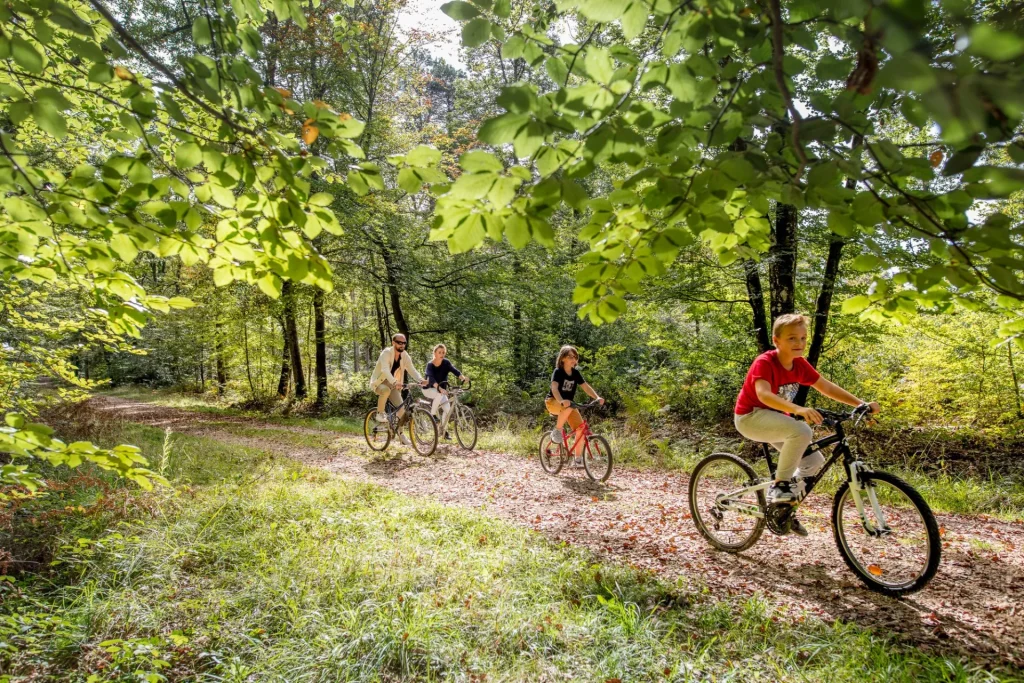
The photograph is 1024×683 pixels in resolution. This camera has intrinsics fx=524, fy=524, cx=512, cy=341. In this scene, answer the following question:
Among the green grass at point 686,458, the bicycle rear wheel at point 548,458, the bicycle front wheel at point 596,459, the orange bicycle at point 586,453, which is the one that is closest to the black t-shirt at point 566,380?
the orange bicycle at point 586,453

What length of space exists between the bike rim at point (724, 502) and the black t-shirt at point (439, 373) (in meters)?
5.73

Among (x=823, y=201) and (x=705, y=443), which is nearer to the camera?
(x=823, y=201)

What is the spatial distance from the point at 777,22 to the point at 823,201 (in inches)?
24.4

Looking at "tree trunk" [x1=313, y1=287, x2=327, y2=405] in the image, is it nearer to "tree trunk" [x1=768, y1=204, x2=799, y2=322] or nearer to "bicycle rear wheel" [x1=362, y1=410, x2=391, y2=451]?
"bicycle rear wheel" [x1=362, y1=410, x2=391, y2=451]

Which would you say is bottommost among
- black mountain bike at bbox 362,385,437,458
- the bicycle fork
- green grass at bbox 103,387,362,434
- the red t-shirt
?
green grass at bbox 103,387,362,434

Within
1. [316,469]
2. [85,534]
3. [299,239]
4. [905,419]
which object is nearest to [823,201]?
[299,239]

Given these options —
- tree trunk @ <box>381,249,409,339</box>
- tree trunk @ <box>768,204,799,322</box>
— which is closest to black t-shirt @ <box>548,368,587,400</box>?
tree trunk @ <box>768,204,799,322</box>

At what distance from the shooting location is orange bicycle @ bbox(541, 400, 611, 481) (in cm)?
801

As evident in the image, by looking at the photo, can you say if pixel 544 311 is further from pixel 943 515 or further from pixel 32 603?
pixel 32 603

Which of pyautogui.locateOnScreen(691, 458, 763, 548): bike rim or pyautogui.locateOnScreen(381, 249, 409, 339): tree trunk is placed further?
pyautogui.locateOnScreen(381, 249, 409, 339): tree trunk

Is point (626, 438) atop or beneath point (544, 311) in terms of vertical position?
beneath

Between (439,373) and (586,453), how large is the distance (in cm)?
348

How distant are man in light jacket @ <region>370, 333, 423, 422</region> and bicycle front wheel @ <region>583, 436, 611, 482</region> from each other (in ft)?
11.7

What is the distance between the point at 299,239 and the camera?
2016 millimetres
